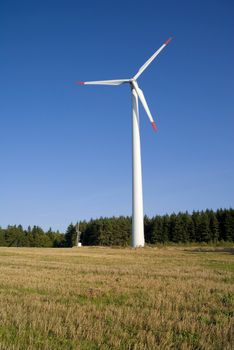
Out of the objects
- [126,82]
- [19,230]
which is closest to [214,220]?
[126,82]

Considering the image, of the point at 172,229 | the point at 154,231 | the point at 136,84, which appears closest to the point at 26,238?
the point at 154,231

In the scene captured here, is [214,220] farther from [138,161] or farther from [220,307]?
[220,307]

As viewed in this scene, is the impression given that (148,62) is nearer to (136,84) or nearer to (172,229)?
(136,84)

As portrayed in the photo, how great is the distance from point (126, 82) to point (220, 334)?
187 feet

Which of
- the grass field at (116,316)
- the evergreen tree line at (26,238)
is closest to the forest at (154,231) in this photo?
the evergreen tree line at (26,238)

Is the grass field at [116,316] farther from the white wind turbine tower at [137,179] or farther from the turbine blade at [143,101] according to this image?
the turbine blade at [143,101]

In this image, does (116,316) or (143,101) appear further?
(143,101)

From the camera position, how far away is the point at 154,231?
429ft

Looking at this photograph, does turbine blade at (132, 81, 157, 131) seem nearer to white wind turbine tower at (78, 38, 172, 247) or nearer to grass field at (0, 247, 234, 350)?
white wind turbine tower at (78, 38, 172, 247)

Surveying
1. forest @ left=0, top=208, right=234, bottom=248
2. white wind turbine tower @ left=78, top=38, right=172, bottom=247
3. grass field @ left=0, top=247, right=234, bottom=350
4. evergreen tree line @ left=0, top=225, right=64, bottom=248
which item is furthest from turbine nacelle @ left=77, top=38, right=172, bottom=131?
evergreen tree line @ left=0, top=225, right=64, bottom=248

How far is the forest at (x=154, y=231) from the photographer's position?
120062 mm

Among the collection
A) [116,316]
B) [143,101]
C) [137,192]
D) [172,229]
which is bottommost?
[116,316]

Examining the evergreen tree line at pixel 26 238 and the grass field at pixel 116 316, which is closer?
the grass field at pixel 116 316

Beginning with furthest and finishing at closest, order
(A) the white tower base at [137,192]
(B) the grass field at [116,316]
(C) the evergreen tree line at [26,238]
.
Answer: (C) the evergreen tree line at [26,238] < (A) the white tower base at [137,192] < (B) the grass field at [116,316]
